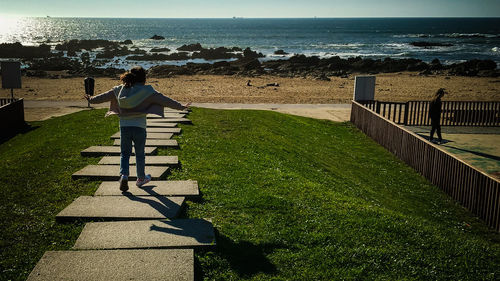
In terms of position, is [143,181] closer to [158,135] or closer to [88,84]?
[158,135]

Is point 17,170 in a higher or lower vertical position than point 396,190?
higher

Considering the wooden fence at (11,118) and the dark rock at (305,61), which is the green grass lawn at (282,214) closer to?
the wooden fence at (11,118)

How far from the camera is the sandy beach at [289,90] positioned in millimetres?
26234

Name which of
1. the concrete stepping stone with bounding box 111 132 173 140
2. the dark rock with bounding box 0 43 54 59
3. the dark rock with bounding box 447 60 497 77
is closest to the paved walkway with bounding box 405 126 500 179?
the concrete stepping stone with bounding box 111 132 173 140

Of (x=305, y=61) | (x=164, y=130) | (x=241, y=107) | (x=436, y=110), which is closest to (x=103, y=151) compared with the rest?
(x=164, y=130)

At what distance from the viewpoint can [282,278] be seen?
4.38m

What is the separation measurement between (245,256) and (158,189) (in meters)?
2.08

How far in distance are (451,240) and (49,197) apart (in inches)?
223

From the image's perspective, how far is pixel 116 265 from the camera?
4.14 m

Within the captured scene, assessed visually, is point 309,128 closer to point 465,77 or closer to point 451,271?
point 451,271

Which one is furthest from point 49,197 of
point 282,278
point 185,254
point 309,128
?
point 309,128

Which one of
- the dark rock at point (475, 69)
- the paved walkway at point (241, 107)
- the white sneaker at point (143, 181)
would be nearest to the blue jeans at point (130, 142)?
the white sneaker at point (143, 181)

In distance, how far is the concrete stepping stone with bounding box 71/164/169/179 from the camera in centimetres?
684

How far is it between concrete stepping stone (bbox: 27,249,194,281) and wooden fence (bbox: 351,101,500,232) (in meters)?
6.06
